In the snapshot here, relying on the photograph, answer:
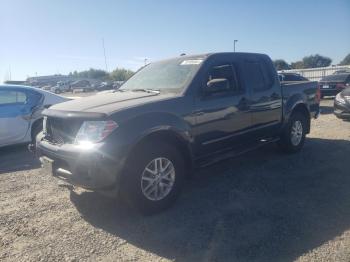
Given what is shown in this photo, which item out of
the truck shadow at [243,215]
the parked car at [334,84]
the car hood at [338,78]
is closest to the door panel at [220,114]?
the truck shadow at [243,215]

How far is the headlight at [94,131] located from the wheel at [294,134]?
379cm

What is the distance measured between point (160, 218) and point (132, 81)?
258 cm

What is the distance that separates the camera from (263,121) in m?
5.74

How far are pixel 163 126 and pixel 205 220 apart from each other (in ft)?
3.84

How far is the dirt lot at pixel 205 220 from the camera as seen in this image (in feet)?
10.9

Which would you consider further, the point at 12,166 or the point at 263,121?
the point at 12,166

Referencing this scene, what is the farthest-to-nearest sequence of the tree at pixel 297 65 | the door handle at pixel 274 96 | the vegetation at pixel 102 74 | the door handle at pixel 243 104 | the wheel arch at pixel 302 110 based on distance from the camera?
the vegetation at pixel 102 74 → the tree at pixel 297 65 → the wheel arch at pixel 302 110 → the door handle at pixel 274 96 → the door handle at pixel 243 104

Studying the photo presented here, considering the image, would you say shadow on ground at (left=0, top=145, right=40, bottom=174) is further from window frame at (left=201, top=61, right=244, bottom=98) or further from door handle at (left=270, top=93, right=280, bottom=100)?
door handle at (left=270, top=93, right=280, bottom=100)

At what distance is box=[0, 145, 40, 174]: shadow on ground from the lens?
21.3 ft

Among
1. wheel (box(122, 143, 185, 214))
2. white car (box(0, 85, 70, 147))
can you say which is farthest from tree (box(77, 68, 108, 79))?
wheel (box(122, 143, 185, 214))

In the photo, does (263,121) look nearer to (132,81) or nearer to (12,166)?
(132,81)

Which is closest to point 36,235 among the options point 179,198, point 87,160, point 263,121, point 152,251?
point 87,160

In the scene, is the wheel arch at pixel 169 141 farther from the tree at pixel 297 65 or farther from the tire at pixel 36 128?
the tree at pixel 297 65

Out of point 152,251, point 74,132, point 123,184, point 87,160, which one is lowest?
point 152,251
